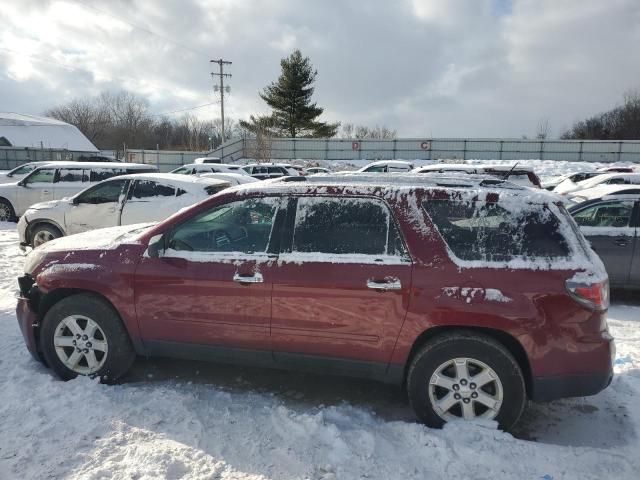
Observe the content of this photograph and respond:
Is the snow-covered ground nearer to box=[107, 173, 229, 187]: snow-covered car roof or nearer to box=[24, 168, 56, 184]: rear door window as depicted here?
box=[107, 173, 229, 187]: snow-covered car roof

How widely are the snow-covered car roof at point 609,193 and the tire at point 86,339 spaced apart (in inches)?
251

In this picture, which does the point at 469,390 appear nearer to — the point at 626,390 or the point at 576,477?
the point at 576,477

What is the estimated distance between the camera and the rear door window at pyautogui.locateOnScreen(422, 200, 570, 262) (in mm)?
2971

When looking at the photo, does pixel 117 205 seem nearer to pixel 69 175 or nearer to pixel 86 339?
pixel 69 175

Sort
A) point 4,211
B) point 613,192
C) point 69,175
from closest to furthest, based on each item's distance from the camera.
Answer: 1. point 613,192
2. point 69,175
3. point 4,211

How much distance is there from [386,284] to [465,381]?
2.78 feet

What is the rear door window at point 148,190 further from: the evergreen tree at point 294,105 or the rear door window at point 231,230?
the evergreen tree at point 294,105

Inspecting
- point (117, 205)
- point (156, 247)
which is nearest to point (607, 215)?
point (156, 247)

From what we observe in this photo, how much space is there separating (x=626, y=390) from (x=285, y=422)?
110 inches

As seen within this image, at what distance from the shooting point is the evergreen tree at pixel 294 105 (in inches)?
1996

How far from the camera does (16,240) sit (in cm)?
950

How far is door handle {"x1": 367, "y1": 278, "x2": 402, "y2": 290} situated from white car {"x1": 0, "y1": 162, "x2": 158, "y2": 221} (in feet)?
29.9

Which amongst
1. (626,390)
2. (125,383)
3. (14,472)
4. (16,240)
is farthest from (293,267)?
(16,240)

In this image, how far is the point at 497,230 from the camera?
10.0 feet
